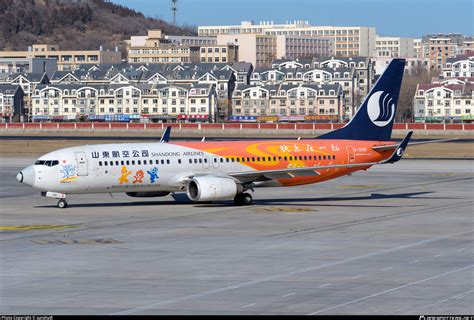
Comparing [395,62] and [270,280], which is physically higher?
[395,62]

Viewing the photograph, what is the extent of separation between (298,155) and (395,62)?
10.6 metres

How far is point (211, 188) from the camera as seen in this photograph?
61438 mm

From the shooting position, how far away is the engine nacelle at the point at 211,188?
201 feet

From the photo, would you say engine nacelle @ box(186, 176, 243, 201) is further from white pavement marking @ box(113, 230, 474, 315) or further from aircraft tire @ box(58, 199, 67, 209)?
white pavement marking @ box(113, 230, 474, 315)

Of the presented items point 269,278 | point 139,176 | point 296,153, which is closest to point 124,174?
point 139,176

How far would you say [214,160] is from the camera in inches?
2514

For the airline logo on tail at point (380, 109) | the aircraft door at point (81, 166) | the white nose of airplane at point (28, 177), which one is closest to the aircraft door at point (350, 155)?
the airline logo on tail at point (380, 109)

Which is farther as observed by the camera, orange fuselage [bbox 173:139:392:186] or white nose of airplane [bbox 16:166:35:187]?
orange fuselage [bbox 173:139:392:186]

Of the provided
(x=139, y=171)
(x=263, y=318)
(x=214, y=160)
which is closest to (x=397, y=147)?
(x=214, y=160)

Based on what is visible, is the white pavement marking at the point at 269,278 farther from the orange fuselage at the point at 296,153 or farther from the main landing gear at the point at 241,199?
the orange fuselage at the point at 296,153

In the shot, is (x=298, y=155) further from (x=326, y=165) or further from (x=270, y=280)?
(x=270, y=280)

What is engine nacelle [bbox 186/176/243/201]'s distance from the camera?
61312 millimetres

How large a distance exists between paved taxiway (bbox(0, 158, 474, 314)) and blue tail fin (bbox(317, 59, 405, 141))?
4392 mm

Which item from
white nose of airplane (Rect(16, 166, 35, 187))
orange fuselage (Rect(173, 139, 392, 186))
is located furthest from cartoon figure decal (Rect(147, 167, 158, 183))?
white nose of airplane (Rect(16, 166, 35, 187))
